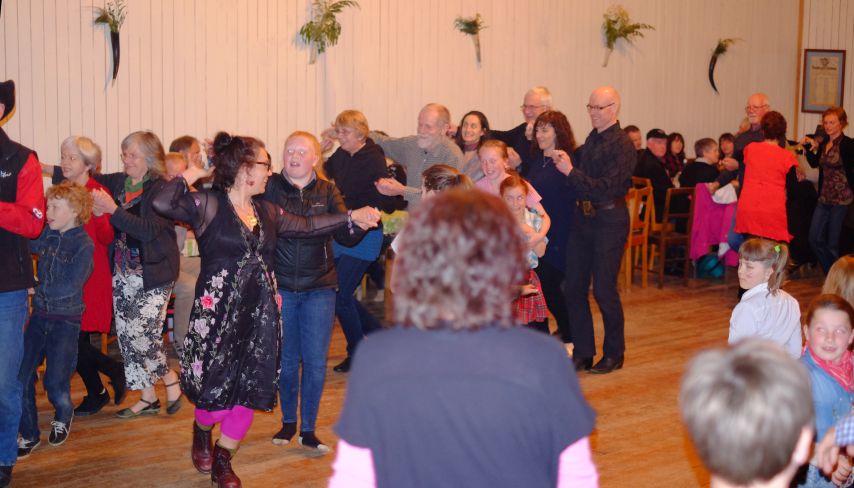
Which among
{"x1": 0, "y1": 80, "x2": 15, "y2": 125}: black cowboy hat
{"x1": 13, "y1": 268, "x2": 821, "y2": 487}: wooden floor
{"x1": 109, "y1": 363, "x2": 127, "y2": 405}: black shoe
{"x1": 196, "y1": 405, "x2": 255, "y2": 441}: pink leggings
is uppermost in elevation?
{"x1": 0, "y1": 80, "x2": 15, "y2": 125}: black cowboy hat

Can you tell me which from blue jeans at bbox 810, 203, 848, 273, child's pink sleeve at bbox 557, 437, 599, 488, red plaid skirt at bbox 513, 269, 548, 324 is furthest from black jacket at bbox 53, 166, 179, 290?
blue jeans at bbox 810, 203, 848, 273

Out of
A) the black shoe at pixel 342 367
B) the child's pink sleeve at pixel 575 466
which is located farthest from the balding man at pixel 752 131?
the child's pink sleeve at pixel 575 466

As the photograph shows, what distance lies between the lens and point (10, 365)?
168 inches

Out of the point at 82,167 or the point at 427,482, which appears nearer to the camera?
the point at 427,482

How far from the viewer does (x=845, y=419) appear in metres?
2.84

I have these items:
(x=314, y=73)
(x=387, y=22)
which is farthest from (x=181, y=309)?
(x=387, y=22)

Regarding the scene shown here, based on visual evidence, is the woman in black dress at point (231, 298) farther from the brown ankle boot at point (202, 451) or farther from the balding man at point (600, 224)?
the balding man at point (600, 224)

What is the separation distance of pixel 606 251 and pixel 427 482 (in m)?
4.56

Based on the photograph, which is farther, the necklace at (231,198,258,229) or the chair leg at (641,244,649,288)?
the chair leg at (641,244,649,288)

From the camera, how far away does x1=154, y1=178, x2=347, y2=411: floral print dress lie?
423 cm

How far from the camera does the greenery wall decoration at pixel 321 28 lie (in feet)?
29.5

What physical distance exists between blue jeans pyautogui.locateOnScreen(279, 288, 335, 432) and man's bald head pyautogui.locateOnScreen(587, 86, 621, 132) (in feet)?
7.61

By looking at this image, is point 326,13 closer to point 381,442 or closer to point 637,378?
point 637,378

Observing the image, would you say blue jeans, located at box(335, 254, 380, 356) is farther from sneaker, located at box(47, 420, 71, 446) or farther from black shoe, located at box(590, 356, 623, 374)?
sneaker, located at box(47, 420, 71, 446)
